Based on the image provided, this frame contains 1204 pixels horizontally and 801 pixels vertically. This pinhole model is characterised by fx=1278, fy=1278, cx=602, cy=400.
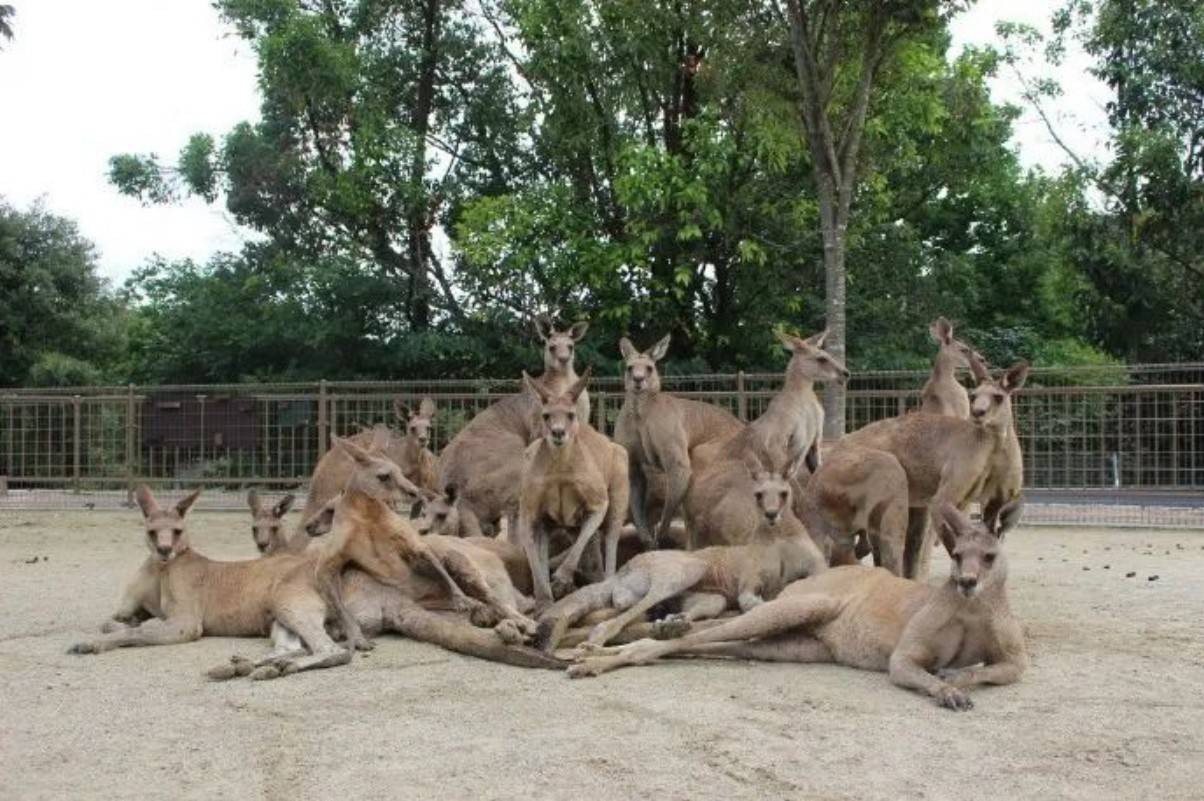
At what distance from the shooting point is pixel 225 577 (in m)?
8.44

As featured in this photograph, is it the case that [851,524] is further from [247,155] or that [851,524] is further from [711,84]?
[247,155]

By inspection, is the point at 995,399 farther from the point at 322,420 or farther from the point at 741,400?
the point at 322,420

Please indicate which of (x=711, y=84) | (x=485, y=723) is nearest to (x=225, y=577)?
(x=485, y=723)

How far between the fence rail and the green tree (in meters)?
7.44

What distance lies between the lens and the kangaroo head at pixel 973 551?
641cm

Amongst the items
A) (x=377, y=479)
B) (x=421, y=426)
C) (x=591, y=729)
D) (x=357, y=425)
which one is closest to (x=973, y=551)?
(x=591, y=729)

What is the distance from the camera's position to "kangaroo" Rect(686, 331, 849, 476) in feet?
33.1

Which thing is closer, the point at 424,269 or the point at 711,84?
the point at 711,84

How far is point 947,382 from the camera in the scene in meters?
10.9

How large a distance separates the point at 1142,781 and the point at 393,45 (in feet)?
79.3

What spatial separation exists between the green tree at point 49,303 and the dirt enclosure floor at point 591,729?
2536 centimetres

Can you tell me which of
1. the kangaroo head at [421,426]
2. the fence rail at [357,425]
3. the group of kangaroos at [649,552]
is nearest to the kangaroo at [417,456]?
the kangaroo head at [421,426]

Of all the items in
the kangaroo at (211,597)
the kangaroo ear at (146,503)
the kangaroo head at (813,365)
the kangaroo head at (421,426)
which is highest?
the kangaroo head at (813,365)

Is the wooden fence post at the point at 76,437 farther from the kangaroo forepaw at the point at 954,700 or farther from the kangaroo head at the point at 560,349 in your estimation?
the kangaroo forepaw at the point at 954,700
